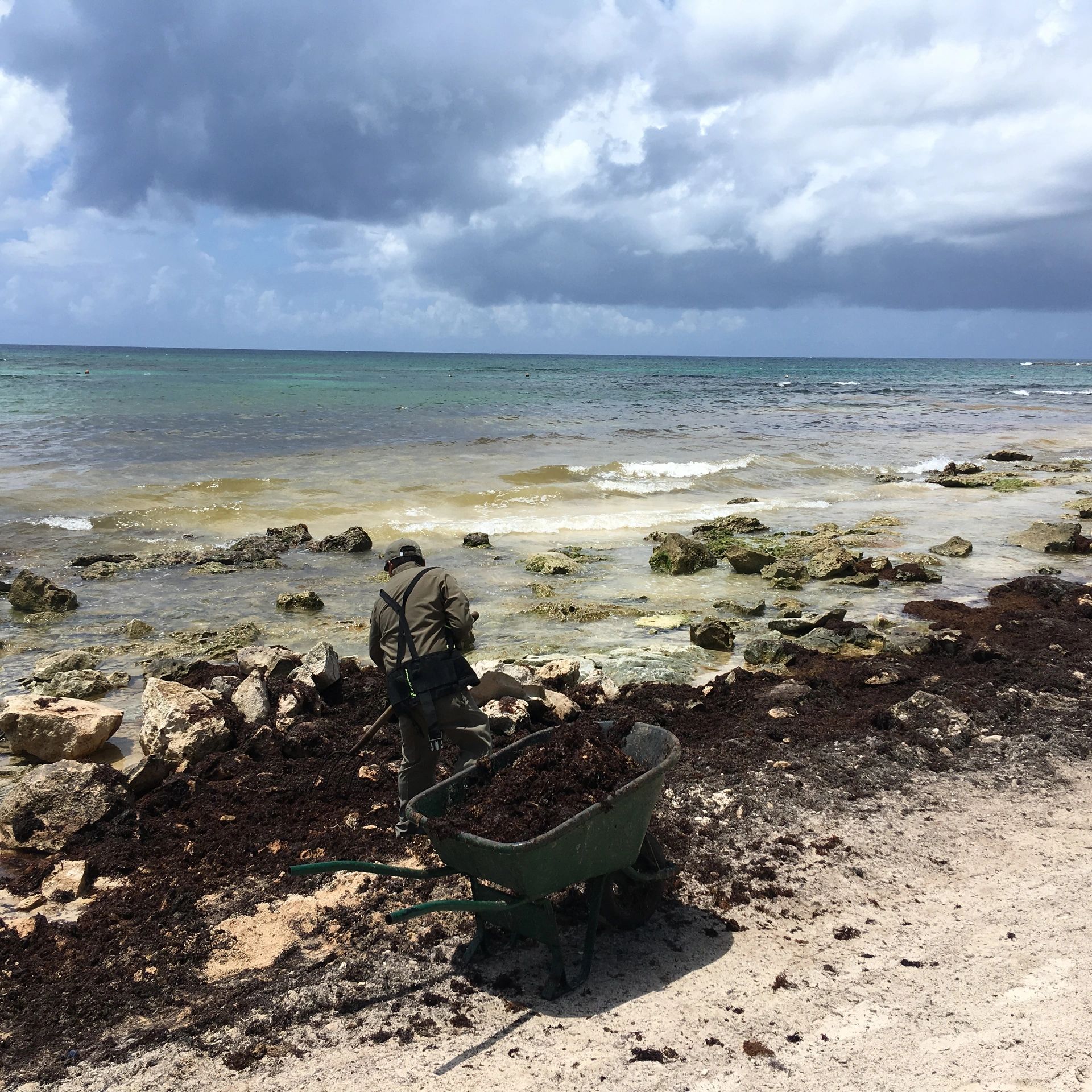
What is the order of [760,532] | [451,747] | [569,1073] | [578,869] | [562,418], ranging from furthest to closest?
[562,418] → [760,532] → [451,747] → [578,869] → [569,1073]

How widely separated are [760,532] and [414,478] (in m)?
9.23

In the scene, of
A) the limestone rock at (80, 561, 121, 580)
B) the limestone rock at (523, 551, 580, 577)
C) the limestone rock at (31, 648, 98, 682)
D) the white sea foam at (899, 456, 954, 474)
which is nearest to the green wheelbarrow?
the limestone rock at (31, 648, 98, 682)

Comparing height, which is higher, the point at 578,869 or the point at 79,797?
the point at 578,869

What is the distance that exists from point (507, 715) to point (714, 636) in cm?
316

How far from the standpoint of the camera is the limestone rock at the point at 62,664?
8539 millimetres

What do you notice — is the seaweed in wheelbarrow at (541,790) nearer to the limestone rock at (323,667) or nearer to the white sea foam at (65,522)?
the limestone rock at (323,667)

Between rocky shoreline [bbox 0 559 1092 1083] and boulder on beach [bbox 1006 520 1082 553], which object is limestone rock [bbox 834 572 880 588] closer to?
rocky shoreline [bbox 0 559 1092 1083]

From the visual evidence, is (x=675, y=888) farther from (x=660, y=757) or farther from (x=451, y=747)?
(x=451, y=747)

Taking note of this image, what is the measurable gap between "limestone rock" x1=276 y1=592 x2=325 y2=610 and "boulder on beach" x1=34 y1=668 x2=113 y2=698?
2.78 m

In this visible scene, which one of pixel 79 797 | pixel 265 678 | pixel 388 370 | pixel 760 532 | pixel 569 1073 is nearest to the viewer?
pixel 569 1073

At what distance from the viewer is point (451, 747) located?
246 inches

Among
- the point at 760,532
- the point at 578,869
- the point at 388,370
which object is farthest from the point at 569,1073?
the point at 388,370

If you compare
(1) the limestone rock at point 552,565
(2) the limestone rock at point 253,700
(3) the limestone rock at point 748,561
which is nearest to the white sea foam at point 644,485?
(1) the limestone rock at point 552,565

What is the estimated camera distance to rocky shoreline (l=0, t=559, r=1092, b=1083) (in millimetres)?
4012
